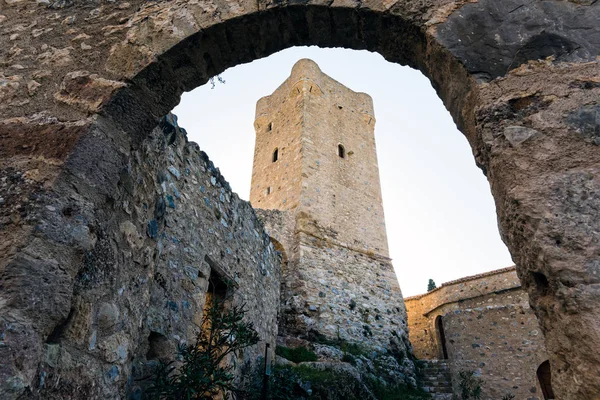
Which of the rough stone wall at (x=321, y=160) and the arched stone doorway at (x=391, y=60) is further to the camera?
the rough stone wall at (x=321, y=160)

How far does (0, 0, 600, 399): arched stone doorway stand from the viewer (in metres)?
1.38

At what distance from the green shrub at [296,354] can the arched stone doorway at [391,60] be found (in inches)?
227

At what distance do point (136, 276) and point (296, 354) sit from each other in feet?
18.9

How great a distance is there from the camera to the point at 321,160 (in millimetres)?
12758

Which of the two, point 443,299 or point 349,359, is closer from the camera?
point 349,359

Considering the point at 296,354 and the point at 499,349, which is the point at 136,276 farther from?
the point at 499,349

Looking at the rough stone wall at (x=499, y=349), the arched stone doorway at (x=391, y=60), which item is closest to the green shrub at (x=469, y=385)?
the rough stone wall at (x=499, y=349)

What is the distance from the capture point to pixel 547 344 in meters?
1.41

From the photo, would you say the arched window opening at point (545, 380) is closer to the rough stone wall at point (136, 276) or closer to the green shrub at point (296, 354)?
the green shrub at point (296, 354)

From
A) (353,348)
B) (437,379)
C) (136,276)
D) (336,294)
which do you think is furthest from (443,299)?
(136,276)

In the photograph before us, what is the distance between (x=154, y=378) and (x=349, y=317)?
25.4 ft

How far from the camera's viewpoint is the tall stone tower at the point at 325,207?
993cm

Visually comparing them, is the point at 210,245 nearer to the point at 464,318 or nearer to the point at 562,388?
the point at 562,388

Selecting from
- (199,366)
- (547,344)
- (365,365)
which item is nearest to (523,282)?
(547,344)
